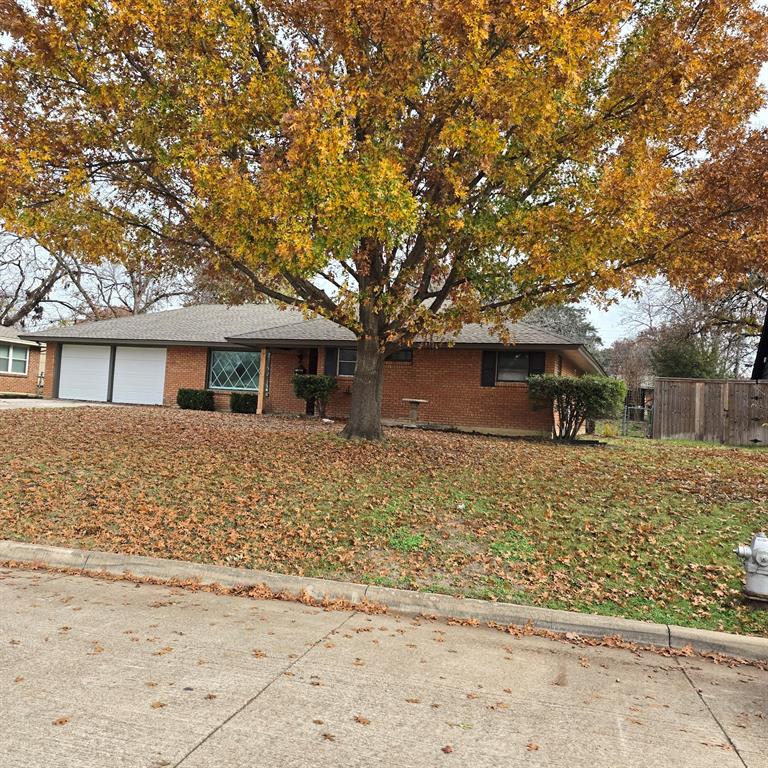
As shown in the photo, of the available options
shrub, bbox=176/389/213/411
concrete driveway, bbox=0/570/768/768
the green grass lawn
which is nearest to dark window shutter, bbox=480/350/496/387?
the green grass lawn

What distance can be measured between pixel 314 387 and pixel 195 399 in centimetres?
536

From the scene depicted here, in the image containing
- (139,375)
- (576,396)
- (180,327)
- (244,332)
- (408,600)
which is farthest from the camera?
(180,327)

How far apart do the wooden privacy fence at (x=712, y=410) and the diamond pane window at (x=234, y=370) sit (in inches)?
500

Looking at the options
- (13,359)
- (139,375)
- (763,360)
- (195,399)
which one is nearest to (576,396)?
(195,399)

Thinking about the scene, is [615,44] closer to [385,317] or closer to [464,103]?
[464,103]

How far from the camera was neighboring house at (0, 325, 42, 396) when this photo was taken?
28781mm

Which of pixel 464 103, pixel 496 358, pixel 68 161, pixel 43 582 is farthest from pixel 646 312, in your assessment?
pixel 43 582

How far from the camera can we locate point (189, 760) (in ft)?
9.64

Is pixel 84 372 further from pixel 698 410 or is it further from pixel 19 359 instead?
pixel 698 410

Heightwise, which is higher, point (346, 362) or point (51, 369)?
point (346, 362)

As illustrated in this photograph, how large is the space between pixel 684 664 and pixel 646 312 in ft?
135

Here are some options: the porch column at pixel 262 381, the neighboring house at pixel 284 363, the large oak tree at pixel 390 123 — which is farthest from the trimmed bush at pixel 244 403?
the large oak tree at pixel 390 123

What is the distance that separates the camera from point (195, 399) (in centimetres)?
2189

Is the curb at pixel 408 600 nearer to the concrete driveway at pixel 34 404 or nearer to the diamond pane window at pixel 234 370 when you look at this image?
the concrete driveway at pixel 34 404
